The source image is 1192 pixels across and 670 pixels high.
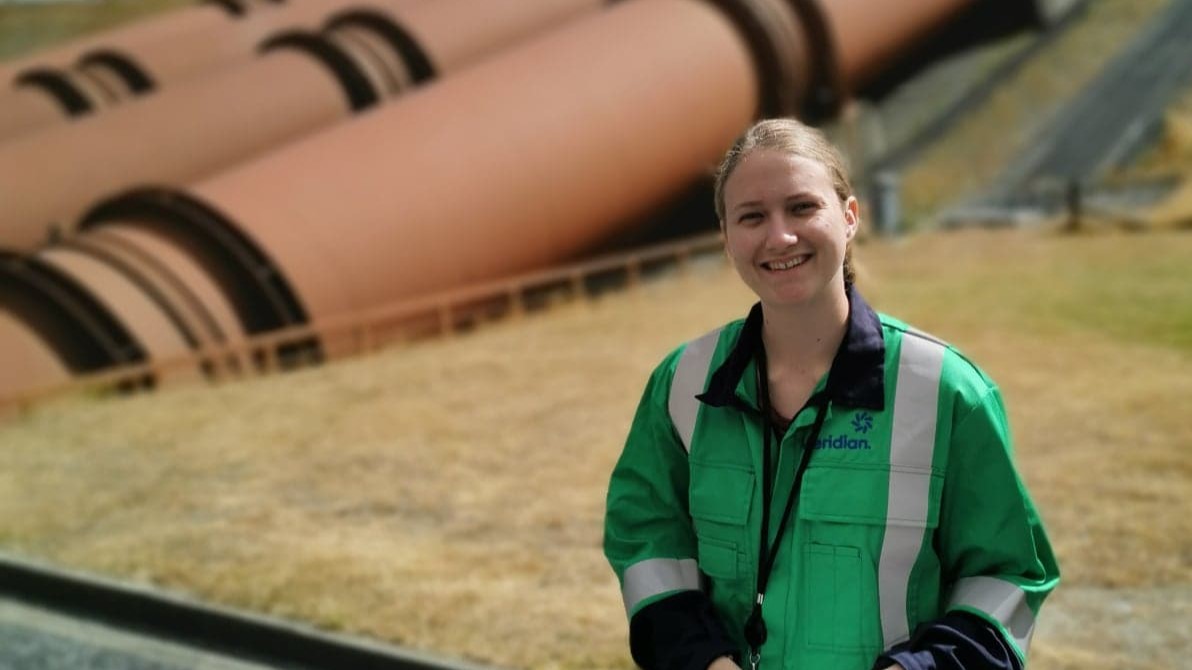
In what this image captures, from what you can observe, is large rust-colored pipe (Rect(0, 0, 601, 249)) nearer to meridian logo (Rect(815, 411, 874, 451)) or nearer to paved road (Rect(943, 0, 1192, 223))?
paved road (Rect(943, 0, 1192, 223))

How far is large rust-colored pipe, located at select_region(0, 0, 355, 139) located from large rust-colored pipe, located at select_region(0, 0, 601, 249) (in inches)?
64.2

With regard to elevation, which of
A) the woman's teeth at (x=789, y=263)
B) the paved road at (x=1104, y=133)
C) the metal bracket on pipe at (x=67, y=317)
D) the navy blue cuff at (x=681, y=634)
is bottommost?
the paved road at (x=1104, y=133)

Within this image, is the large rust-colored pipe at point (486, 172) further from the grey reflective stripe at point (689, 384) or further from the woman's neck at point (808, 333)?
the woman's neck at point (808, 333)

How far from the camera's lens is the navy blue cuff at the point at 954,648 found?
7.97ft

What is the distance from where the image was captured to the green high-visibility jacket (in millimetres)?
2480

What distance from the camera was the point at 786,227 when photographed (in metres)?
2.50

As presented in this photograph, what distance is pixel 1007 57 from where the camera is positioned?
995 inches

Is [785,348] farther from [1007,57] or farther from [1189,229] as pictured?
[1007,57]

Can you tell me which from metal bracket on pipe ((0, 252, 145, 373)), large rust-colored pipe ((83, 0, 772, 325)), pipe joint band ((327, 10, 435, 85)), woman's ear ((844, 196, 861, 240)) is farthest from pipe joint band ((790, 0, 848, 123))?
woman's ear ((844, 196, 861, 240))

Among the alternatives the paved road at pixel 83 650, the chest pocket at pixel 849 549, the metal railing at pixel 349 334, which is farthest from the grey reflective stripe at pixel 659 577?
the metal railing at pixel 349 334

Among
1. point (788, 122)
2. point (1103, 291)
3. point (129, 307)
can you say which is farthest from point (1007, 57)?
point (788, 122)

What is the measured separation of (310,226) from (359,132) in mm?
1598

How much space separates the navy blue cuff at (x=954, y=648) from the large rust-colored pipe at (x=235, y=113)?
13825 millimetres

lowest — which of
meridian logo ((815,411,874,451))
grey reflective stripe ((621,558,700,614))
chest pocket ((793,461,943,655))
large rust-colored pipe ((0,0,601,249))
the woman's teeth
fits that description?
large rust-colored pipe ((0,0,601,249))
